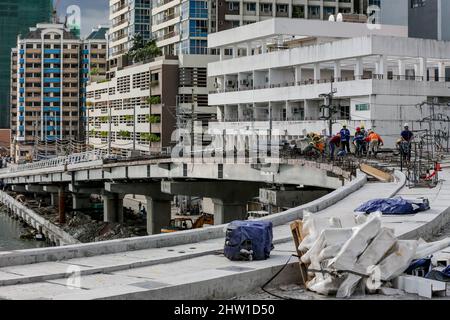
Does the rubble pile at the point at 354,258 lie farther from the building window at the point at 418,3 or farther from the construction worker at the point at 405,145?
the building window at the point at 418,3

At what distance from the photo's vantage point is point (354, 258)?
13.3 m

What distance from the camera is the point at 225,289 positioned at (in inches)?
522

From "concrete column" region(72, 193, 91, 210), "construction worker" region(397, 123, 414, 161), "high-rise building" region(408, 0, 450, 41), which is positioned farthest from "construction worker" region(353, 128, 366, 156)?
"concrete column" region(72, 193, 91, 210)

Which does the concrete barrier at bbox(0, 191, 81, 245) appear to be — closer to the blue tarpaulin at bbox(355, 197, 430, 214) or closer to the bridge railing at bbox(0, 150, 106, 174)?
the bridge railing at bbox(0, 150, 106, 174)

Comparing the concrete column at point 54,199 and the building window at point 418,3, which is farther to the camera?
the concrete column at point 54,199

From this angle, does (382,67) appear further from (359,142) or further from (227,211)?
(359,142)

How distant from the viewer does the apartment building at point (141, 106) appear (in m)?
91.1

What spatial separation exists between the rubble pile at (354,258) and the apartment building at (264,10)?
84798mm

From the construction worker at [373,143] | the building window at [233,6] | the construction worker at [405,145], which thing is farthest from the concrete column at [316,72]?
the building window at [233,6]

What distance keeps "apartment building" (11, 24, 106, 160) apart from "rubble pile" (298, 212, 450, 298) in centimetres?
14832

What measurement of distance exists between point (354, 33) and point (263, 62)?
8677 mm

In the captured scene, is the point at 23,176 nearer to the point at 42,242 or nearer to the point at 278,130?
the point at 42,242

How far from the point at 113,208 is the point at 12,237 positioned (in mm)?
10535

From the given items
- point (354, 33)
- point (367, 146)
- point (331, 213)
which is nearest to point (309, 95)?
point (354, 33)
